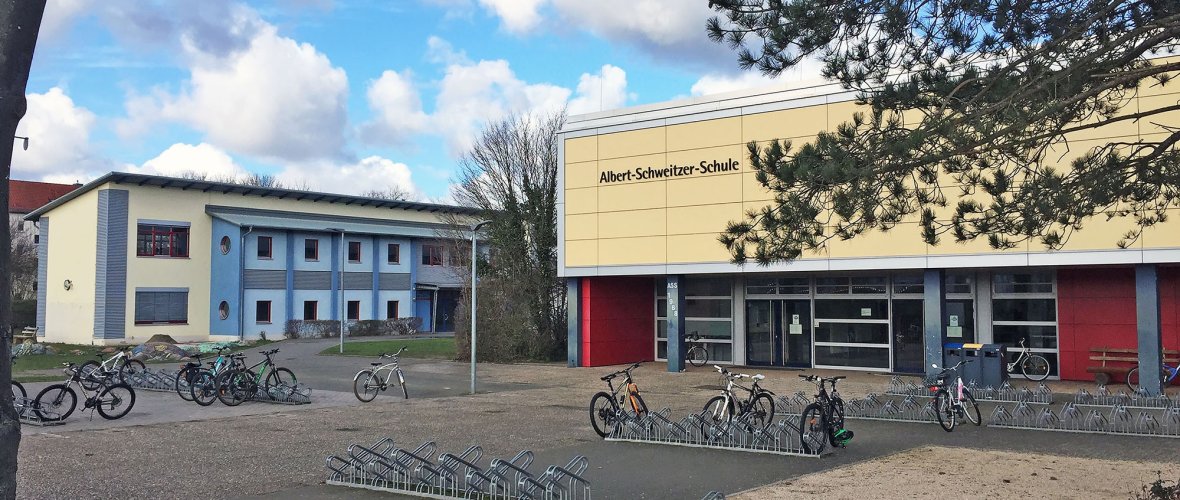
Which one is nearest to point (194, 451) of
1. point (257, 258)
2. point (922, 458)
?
point (922, 458)

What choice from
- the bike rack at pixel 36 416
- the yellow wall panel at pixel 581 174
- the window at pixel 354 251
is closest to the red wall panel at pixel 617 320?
the yellow wall panel at pixel 581 174

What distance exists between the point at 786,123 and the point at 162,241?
101ft

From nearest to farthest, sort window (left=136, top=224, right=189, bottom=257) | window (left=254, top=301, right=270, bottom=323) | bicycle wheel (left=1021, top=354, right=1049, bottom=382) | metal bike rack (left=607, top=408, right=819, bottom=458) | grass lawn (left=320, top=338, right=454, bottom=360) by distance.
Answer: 1. metal bike rack (left=607, top=408, right=819, bottom=458)
2. bicycle wheel (left=1021, top=354, right=1049, bottom=382)
3. grass lawn (left=320, top=338, right=454, bottom=360)
4. window (left=136, top=224, right=189, bottom=257)
5. window (left=254, top=301, right=270, bottom=323)

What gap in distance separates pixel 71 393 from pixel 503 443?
7.21 m

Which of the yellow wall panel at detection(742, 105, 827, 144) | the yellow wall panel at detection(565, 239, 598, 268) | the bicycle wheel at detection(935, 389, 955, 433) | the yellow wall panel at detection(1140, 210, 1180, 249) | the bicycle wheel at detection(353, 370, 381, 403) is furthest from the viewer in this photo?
the yellow wall panel at detection(565, 239, 598, 268)

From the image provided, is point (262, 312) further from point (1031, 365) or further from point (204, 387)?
point (1031, 365)

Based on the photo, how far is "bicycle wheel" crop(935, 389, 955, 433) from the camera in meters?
13.0

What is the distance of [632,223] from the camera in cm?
2472

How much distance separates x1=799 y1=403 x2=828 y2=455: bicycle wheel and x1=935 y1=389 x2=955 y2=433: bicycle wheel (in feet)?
8.75

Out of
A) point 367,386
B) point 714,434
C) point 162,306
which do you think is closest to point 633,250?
point 367,386

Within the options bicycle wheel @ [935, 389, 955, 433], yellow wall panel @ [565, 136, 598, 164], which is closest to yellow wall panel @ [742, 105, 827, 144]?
yellow wall panel @ [565, 136, 598, 164]

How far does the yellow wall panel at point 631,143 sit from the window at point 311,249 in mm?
25528

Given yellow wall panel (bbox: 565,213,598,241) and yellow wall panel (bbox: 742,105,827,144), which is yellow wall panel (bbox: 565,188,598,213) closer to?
yellow wall panel (bbox: 565,213,598,241)

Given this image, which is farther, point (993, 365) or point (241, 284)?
point (241, 284)
